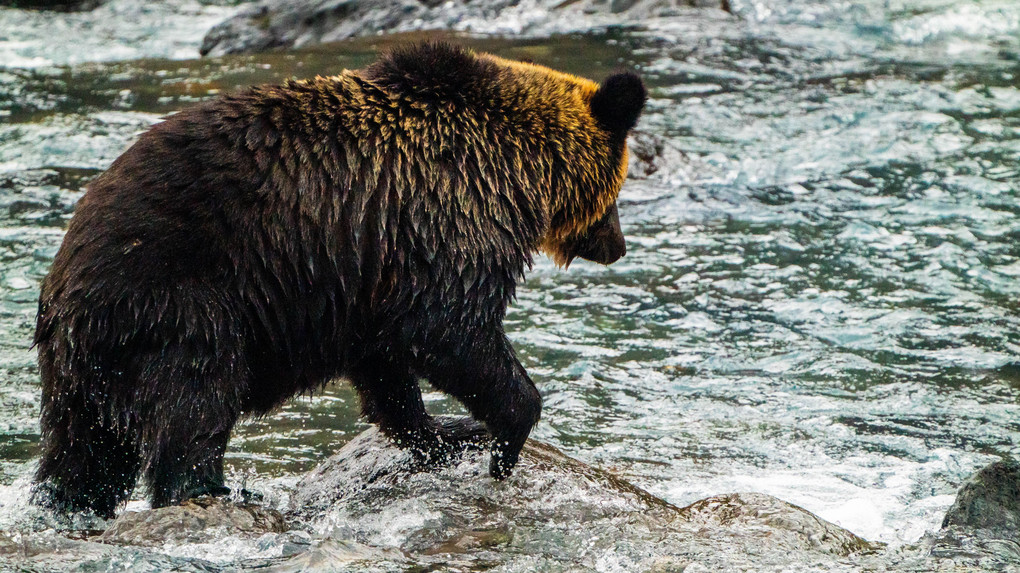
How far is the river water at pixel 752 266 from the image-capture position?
5.88 meters

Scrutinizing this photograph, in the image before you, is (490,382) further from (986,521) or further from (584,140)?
(986,521)

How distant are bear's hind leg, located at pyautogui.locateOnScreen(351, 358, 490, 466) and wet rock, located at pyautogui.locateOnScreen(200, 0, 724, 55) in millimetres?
9879

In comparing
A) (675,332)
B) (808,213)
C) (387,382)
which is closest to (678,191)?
(808,213)

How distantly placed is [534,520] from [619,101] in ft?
6.23

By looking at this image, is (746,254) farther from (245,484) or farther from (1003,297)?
(245,484)

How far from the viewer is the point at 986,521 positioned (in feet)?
14.6

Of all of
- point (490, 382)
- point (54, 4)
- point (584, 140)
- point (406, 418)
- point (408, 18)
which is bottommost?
point (406, 418)

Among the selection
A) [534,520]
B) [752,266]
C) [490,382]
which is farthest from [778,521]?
[752,266]

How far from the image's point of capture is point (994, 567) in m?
4.18

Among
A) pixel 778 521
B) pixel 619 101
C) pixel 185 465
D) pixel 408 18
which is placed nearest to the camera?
pixel 185 465

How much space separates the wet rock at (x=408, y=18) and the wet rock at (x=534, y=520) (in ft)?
33.3

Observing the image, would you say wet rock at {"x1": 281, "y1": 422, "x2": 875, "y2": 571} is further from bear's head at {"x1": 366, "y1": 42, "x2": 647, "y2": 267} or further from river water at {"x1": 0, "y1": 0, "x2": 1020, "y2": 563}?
bear's head at {"x1": 366, "y1": 42, "x2": 647, "y2": 267}

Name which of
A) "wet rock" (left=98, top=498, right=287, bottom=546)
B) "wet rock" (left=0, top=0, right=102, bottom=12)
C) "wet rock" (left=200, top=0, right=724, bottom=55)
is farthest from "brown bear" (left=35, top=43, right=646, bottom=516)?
"wet rock" (left=0, top=0, right=102, bottom=12)

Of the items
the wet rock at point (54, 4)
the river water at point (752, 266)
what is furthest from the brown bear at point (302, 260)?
the wet rock at point (54, 4)
